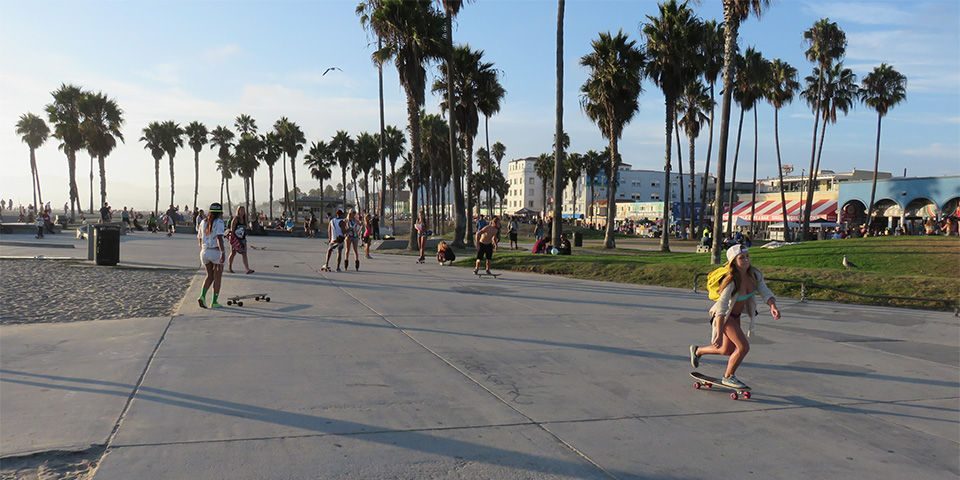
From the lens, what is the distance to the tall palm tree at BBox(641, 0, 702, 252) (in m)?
29.8

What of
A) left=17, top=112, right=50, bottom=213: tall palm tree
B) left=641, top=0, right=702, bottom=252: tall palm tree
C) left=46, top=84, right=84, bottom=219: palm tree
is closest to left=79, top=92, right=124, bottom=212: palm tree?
left=46, top=84, right=84, bottom=219: palm tree

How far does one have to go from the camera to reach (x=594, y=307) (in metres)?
11.1

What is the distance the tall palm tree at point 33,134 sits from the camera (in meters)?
71.5

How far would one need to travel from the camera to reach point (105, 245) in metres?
15.7

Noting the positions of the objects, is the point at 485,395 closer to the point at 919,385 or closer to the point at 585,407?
the point at 585,407

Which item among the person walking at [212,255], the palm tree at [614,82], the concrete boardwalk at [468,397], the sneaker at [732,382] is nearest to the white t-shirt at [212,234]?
the person walking at [212,255]

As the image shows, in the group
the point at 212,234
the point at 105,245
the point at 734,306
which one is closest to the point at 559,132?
the point at 105,245

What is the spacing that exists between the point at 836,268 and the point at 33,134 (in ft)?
281

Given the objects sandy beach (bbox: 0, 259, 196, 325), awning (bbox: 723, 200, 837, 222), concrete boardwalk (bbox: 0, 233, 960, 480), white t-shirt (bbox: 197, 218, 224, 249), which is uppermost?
awning (bbox: 723, 200, 837, 222)

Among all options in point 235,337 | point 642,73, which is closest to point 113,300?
point 235,337

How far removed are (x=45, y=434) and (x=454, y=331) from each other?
4997mm

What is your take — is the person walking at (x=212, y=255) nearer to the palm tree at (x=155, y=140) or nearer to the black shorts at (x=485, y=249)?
the black shorts at (x=485, y=249)

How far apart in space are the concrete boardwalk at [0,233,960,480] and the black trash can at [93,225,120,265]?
7.93 meters

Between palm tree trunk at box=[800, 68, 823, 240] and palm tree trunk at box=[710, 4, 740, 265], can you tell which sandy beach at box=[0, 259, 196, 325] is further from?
palm tree trunk at box=[800, 68, 823, 240]
